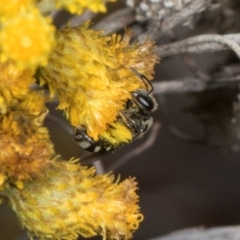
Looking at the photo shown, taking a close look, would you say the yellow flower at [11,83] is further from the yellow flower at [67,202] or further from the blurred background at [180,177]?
the blurred background at [180,177]

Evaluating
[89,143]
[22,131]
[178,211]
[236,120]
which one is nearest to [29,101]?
[22,131]

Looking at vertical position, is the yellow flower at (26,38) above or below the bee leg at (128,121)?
above

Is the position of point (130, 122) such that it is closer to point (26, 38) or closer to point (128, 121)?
point (128, 121)

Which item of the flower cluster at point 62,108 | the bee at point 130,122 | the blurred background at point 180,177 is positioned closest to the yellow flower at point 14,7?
the flower cluster at point 62,108

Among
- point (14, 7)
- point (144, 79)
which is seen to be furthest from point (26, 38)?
point (144, 79)

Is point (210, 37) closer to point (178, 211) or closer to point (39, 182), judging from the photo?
point (39, 182)
